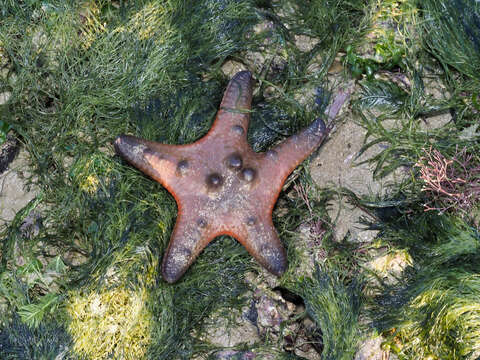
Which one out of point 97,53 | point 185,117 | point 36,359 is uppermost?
point 97,53

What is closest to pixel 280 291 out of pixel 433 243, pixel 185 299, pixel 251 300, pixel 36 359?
pixel 251 300

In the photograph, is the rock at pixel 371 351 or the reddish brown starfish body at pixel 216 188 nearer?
the reddish brown starfish body at pixel 216 188

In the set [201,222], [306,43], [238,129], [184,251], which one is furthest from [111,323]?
[306,43]

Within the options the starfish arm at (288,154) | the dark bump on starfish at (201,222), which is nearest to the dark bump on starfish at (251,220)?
the starfish arm at (288,154)

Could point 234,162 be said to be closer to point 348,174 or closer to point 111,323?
point 348,174

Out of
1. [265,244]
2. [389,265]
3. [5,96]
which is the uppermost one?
[5,96]

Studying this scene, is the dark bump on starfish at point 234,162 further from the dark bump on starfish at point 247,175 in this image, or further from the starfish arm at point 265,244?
the starfish arm at point 265,244

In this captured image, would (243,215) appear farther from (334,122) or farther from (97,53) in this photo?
(97,53)
